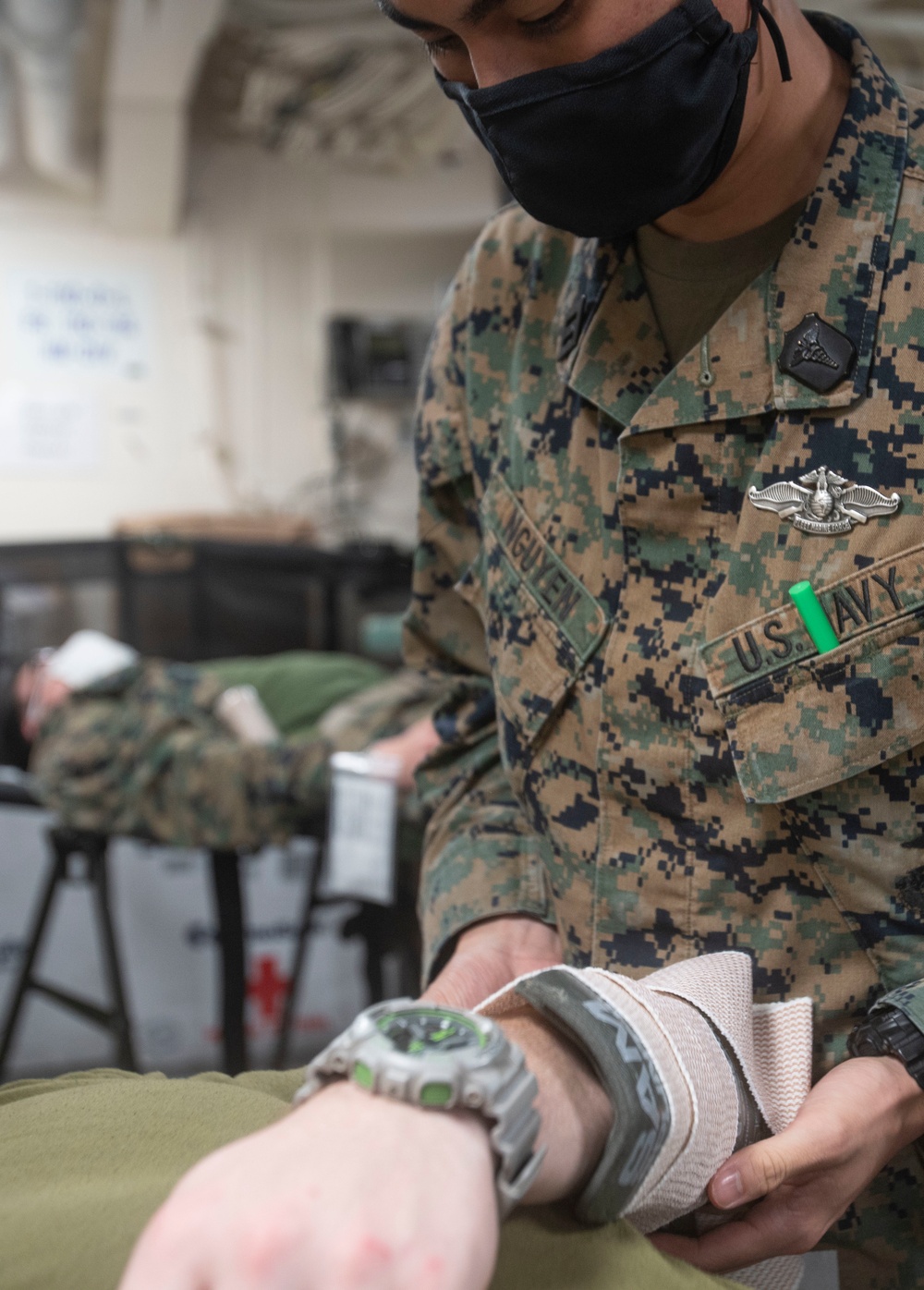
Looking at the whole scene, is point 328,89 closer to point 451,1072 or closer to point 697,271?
point 697,271

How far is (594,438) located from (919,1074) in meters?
0.46

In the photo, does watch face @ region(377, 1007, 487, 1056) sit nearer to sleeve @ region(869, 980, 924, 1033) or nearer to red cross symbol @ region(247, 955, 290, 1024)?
sleeve @ region(869, 980, 924, 1033)

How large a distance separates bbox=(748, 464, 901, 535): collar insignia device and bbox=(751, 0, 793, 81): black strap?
249 millimetres

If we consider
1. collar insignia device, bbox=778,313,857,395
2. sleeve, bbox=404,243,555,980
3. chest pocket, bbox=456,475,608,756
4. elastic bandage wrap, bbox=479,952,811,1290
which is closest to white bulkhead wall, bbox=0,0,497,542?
sleeve, bbox=404,243,555,980

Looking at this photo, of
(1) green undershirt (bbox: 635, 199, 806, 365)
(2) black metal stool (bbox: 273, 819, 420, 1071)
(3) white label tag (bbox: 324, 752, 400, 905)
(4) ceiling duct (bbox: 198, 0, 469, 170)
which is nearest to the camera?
(1) green undershirt (bbox: 635, 199, 806, 365)

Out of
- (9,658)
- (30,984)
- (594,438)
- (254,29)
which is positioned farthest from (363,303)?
(594,438)

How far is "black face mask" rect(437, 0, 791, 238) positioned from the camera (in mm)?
665

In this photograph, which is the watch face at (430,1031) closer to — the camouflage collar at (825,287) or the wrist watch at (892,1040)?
the wrist watch at (892,1040)

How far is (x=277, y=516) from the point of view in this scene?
4977mm

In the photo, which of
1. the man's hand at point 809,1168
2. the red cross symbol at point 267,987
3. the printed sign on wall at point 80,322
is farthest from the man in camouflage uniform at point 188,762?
the printed sign on wall at point 80,322

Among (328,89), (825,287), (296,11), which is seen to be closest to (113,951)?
(825,287)

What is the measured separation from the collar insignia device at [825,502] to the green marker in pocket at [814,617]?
39 mm

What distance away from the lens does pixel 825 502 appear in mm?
701

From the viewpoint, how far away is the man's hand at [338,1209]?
411 millimetres
